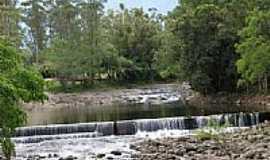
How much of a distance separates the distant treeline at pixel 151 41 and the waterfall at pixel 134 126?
265 cm

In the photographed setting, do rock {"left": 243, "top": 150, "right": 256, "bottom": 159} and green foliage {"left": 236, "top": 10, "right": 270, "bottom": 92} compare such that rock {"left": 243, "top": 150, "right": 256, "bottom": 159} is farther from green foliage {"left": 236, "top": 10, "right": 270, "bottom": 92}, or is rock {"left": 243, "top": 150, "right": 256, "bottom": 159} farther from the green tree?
the green tree

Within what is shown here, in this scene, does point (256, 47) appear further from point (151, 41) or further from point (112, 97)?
point (151, 41)

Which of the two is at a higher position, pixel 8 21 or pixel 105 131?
pixel 8 21

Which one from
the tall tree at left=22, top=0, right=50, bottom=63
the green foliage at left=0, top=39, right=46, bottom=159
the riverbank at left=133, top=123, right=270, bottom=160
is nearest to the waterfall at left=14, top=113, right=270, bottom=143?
the riverbank at left=133, top=123, right=270, bottom=160

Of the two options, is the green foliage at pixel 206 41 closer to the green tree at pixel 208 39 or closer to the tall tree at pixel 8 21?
the green tree at pixel 208 39

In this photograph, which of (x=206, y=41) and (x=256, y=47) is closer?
(x=256, y=47)

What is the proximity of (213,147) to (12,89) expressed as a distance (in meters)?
8.74

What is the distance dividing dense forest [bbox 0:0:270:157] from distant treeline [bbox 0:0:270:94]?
53 mm

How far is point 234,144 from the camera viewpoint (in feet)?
59.0

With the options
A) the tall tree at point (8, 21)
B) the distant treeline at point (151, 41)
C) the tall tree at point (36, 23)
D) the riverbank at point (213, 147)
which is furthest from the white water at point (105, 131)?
the tall tree at point (36, 23)

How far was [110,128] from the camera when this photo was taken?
23.7m

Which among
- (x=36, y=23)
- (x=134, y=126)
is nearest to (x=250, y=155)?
(x=134, y=126)

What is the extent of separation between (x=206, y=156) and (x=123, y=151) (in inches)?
131

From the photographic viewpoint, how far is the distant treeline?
28938 millimetres
